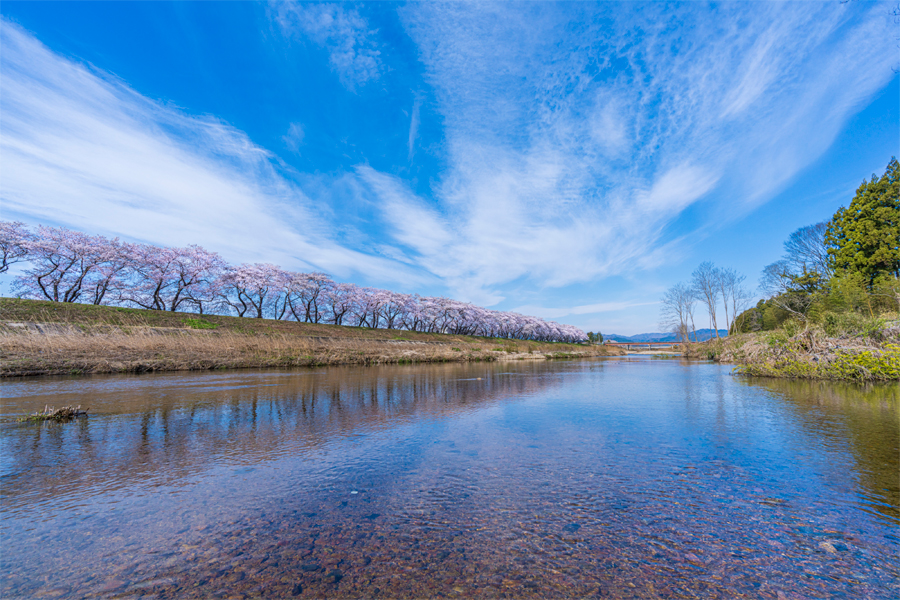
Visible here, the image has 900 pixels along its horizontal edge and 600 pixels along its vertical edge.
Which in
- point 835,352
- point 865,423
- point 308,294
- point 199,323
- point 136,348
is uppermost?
point 308,294

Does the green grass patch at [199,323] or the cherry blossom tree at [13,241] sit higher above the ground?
the cherry blossom tree at [13,241]

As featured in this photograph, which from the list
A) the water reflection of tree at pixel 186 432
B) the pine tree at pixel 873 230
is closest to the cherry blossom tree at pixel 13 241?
the water reflection of tree at pixel 186 432

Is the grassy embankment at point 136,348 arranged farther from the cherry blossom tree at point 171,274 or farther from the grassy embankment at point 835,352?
the grassy embankment at point 835,352

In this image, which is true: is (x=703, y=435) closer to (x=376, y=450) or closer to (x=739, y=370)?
(x=376, y=450)

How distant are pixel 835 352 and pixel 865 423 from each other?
6.73 metres

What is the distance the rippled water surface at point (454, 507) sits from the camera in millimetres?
1908

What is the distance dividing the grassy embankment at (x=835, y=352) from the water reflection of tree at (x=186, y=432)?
9455 millimetres

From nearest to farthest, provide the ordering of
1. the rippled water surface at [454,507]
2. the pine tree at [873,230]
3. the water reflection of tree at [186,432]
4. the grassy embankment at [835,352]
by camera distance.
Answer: the rippled water surface at [454,507]
the water reflection of tree at [186,432]
the grassy embankment at [835,352]
the pine tree at [873,230]

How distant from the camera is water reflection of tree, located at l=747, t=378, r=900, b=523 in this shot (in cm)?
307

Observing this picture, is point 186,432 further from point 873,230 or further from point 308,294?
point 308,294

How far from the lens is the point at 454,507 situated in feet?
9.27

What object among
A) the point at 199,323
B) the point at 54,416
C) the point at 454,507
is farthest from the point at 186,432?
the point at 199,323

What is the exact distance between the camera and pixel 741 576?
1889mm

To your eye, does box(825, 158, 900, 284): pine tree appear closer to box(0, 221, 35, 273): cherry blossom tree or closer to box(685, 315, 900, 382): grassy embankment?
box(685, 315, 900, 382): grassy embankment
